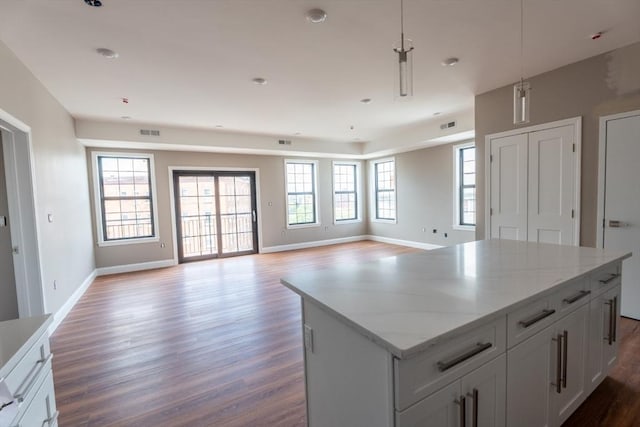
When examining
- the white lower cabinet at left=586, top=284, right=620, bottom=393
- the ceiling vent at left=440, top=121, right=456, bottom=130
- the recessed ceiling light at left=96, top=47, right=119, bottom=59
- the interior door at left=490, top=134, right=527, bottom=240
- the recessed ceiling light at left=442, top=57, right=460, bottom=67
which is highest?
the recessed ceiling light at left=96, top=47, right=119, bottom=59

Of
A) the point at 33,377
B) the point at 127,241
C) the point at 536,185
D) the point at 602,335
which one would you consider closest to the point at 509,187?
the point at 536,185

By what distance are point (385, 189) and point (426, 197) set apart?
1439mm

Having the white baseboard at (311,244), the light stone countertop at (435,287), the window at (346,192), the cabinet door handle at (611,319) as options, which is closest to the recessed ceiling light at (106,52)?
the light stone countertop at (435,287)

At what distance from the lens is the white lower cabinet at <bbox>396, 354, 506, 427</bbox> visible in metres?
1.01

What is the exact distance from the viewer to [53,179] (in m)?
3.66

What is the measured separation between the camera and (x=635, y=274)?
10.0ft

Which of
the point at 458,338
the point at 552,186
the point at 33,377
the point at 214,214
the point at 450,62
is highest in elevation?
the point at 450,62

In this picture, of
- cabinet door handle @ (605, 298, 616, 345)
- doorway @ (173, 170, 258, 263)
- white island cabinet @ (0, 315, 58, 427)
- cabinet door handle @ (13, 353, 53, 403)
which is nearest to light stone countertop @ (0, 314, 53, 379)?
white island cabinet @ (0, 315, 58, 427)

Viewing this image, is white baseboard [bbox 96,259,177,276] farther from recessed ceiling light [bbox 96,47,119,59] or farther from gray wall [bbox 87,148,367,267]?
recessed ceiling light [bbox 96,47,119,59]

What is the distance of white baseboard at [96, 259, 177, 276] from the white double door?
19.3 ft

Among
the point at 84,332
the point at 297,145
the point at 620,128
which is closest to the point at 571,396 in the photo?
the point at 620,128

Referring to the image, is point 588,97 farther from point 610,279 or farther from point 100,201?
point 100,201

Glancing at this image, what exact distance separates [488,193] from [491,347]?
357 centimetres

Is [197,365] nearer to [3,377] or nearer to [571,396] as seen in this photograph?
[3,377]
